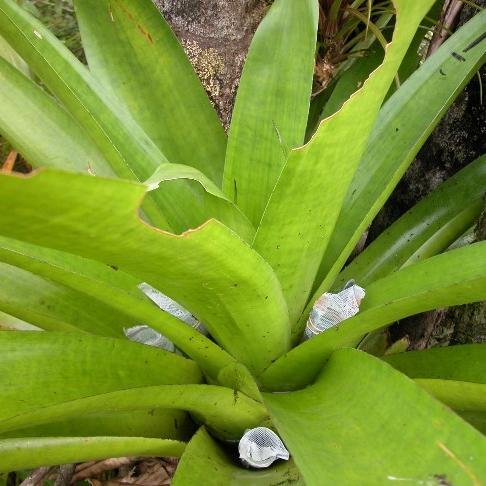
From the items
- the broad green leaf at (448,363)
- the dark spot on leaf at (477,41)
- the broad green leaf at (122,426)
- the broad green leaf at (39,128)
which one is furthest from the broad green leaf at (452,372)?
the broad green leaf at (39,128)

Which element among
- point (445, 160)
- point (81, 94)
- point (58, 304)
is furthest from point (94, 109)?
point (445, 160)

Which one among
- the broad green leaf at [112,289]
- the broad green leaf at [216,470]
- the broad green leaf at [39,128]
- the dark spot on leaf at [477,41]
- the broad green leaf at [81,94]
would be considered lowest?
the broad green leaf at [216,470]

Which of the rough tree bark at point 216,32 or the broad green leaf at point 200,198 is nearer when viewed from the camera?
the broad green leaf at point 200,198

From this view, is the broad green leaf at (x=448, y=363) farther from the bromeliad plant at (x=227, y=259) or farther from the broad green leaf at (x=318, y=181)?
the broad green leaf at (x=318, y=181)

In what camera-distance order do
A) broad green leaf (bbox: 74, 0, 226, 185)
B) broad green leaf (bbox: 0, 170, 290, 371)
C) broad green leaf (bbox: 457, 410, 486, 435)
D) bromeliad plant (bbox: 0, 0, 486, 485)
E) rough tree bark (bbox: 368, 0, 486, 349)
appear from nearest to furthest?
broad green leaf (bbox: 0, 170, 290, 371)
bromeliad plant (bbox: 0, 0, 486, 485)
broad green leaf (bbox: 457, 410, 486, 435)
broad green leaf (bbox: 74, 0, 226, 185)
rough tree bark (bbox: 368, 0, 486, 349)

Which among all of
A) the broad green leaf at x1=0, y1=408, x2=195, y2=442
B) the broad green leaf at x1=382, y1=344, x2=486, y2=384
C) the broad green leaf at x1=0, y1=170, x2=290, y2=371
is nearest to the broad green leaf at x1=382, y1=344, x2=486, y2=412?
the broad green leaf at x1=382, y1=344, x2=486, y2=384

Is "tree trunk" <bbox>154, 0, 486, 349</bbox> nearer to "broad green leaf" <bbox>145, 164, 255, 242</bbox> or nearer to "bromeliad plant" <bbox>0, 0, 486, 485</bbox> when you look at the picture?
"bromeliad plant" <bbox>0, 0, 486, 485</bbox>

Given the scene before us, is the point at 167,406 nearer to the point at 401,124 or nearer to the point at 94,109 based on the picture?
the point at 94,109
